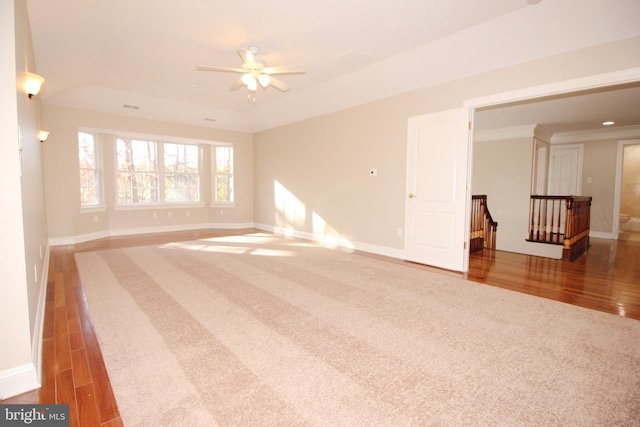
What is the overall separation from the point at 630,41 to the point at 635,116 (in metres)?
4.59

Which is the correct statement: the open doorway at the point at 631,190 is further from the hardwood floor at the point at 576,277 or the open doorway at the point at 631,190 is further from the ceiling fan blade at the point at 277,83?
the ceiling fan blade at the point at 277,83

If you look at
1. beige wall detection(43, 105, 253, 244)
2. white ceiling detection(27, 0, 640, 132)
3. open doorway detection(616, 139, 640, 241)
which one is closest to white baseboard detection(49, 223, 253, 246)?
beige wall detection(43, 105, 253, 244)

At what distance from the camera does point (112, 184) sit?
6.66 metres

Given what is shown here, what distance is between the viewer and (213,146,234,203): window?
26.7 ft

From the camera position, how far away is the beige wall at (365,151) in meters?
3.27

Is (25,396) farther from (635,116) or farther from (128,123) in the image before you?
(635,116)

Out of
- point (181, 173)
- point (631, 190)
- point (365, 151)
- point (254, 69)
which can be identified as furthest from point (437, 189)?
point (631, 190)

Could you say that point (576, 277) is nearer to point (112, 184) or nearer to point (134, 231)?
point (134, 231)

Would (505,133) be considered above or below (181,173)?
above

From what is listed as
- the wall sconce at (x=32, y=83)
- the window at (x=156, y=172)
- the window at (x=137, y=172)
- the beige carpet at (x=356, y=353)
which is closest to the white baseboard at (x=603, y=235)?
the beige carpet at (x=356, y=353)

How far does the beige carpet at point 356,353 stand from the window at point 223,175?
4667 millimetres

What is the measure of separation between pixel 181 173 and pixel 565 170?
10.2 meters

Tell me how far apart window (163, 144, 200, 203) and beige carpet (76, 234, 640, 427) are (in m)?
4.28

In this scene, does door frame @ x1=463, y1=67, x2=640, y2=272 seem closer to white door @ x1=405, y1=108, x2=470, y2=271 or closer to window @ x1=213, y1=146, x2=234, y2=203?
white door @ x1=405, y1=108, x2=470, y2=271
